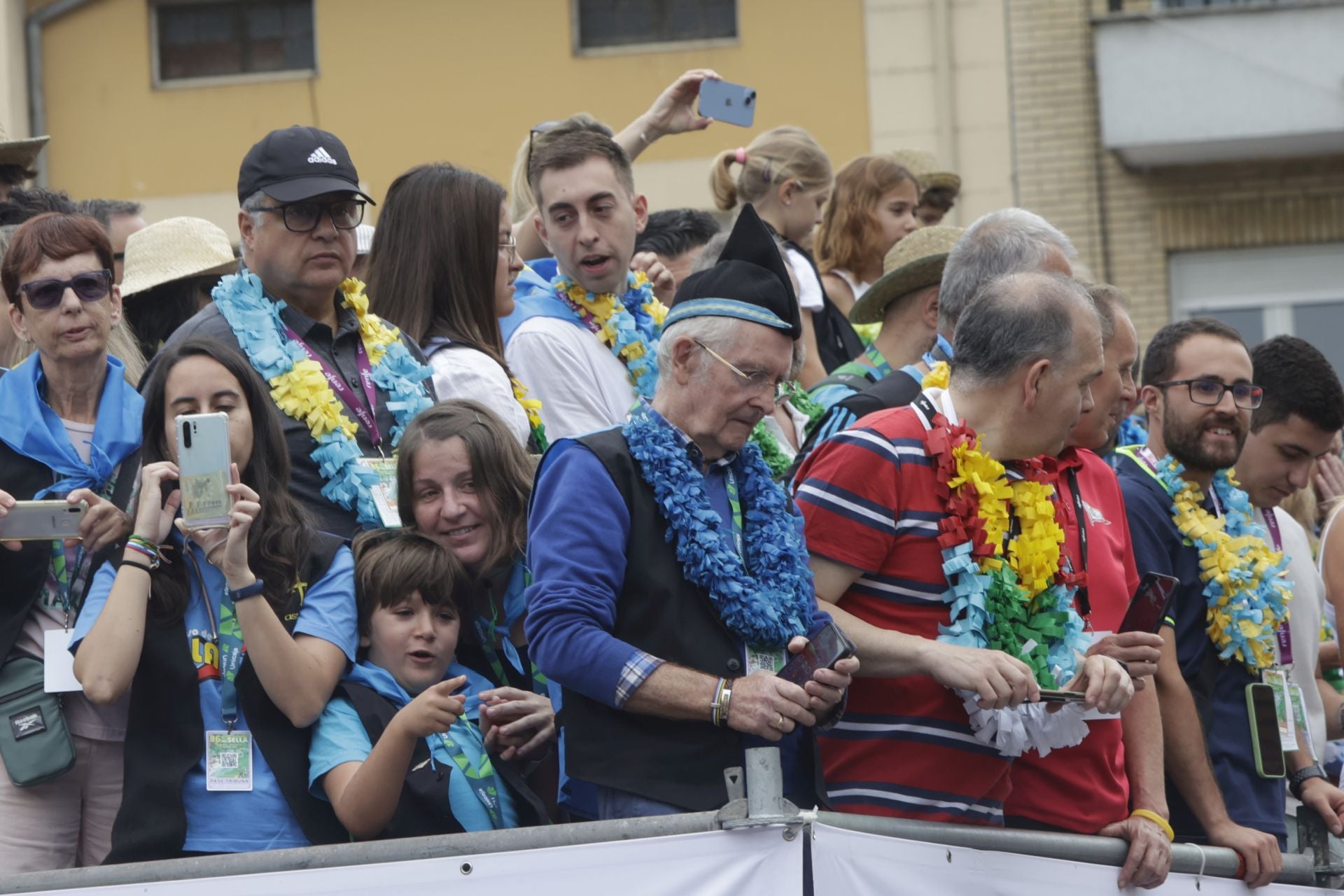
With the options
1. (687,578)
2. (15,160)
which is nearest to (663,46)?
(15,160)

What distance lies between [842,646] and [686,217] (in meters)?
3.85

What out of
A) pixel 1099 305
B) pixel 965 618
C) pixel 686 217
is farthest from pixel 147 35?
pixel 965 618

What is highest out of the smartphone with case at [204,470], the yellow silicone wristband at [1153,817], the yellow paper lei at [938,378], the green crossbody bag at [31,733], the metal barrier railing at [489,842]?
the yellow paper lei at [938,378]

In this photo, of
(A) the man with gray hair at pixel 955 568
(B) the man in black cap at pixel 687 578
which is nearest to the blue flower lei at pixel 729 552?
(B) the man in black cap at pixel 687 578

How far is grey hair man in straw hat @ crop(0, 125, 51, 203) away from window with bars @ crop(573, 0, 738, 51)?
794 centimetres

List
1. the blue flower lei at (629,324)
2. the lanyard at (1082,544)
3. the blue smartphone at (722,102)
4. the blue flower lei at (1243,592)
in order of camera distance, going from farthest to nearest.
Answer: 1. the blue smartphone at (722,102)
2. the blue flower lei at (629,324)
3. the blue flower lei at (1243,592)
4. the lanyard at (1082,544)

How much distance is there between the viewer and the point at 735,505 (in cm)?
369

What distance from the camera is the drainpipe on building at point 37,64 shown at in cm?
1391

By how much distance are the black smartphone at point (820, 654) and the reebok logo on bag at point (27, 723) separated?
5.20 ft

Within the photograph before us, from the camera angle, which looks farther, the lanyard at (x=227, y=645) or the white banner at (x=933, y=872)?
the lanyard at (x=227, y=645)

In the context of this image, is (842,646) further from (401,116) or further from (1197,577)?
(401,116)

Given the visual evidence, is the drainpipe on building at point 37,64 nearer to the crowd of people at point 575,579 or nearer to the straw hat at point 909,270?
the crowd of people at point 575,579

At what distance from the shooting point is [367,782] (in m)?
3.54

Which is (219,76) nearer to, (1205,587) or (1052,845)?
(1205,587)
